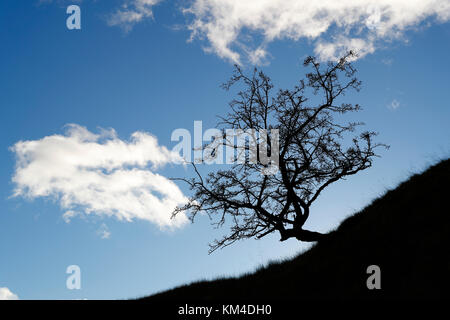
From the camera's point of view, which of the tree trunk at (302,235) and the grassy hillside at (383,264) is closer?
the grassy hillside at (383,264)

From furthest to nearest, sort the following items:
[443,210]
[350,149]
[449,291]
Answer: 1. [350,149]
2. [443,210]
3. [449,291]

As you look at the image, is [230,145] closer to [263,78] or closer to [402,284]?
[263,78]

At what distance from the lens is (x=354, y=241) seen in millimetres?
9805

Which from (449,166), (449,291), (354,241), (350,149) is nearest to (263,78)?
(350,149)

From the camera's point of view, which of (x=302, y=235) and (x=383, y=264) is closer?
(x=383, y=264)

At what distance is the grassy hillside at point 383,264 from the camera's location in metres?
6.16

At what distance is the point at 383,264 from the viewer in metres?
7.36

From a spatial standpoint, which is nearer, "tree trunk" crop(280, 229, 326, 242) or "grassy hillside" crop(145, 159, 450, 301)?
"grassy hillside" crop(145, 159, 450, 301)

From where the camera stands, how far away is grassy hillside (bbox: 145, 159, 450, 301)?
616 centimetres

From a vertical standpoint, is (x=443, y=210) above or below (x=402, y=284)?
above

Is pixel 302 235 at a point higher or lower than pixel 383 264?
higher
